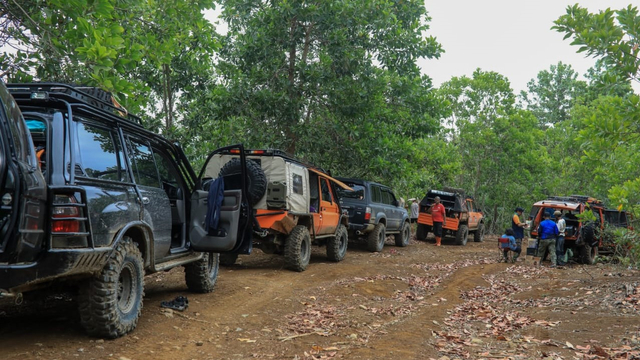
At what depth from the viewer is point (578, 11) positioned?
281 inches

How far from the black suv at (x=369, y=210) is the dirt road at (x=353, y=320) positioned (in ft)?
13.7

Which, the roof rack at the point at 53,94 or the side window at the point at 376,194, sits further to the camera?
the side window at the point at 376,194

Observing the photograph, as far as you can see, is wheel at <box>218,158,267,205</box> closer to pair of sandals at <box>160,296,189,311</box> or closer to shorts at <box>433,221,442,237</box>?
pair of sandals at <box>160,296,189,311</box>

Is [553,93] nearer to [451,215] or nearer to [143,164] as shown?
[451,215]

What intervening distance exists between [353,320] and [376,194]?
9.52m

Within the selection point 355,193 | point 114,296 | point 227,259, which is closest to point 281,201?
point 227,259

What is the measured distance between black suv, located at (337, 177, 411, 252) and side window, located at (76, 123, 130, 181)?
9.65 m

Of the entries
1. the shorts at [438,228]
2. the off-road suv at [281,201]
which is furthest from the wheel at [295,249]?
the shorts at [438,228]

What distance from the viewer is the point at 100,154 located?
474cm

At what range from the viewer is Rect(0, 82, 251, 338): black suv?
3592 millimetres

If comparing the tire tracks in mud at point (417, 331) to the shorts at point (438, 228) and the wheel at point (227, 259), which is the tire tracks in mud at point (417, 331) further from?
the shorts at point (438, 228)

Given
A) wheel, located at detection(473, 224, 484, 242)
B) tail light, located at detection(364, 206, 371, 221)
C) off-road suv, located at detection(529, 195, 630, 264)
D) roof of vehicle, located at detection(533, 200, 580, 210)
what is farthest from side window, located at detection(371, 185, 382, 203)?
wheel, located at detection(473, 224, 484, 242)

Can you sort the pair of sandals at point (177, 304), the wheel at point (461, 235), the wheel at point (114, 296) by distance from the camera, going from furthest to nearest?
the wheel at point (461, 235) → the pair of sandals at point (177, 304) → the wheel at point (114, 296)

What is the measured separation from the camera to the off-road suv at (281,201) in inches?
358
